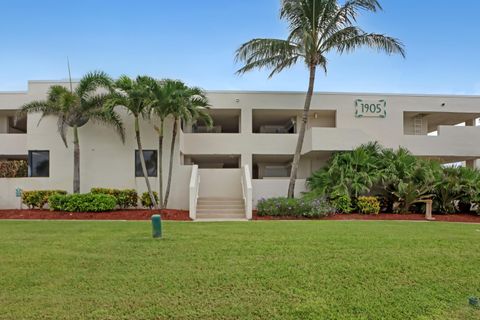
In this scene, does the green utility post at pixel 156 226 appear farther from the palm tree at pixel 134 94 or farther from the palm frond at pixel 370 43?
the palm frond at pixel 370 43

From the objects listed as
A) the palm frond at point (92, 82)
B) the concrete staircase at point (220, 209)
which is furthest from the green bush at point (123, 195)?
the palm frond at point (92, 82)

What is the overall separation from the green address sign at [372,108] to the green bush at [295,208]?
6.34 meters

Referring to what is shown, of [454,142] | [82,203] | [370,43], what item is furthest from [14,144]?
[454,142]

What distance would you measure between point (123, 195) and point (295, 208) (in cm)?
763

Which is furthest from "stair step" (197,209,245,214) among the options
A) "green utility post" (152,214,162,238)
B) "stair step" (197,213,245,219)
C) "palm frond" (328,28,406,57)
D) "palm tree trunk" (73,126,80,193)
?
"palm frond" (328,28,406,57)

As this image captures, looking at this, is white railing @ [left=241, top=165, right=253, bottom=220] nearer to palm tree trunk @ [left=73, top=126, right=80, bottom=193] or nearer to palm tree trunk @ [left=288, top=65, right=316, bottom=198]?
palm tree trunk @ [left=288, top=65, right=316, bottom=198]

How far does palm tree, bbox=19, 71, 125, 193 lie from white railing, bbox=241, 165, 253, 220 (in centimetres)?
606

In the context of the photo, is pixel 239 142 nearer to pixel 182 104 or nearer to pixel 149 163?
pixel 149 163

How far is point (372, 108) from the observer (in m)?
19.8

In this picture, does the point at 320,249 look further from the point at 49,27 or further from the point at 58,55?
the point at 58,55

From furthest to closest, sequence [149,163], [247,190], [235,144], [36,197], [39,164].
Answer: [235,144], [39,164], [149,163], [36,197], [247,190]

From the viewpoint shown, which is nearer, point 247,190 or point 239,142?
point 247,190

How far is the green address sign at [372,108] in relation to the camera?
64.8 ft

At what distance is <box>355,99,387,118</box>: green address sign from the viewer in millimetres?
19766
